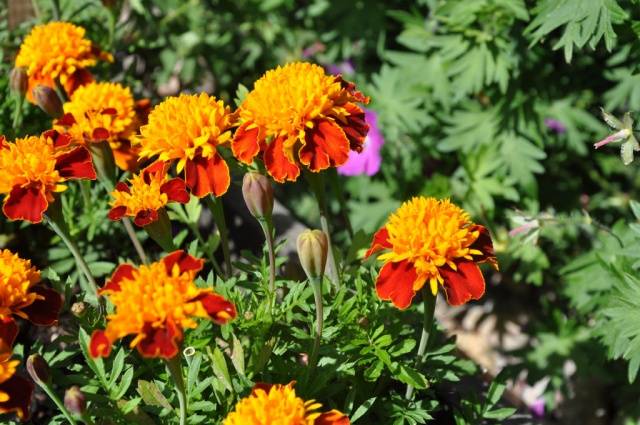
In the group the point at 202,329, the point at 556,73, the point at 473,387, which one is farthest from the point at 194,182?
the point at 556,73

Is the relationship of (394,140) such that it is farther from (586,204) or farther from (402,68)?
(586,204)

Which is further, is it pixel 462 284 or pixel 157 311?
pixel 462 284

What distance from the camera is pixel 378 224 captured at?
2.54 m

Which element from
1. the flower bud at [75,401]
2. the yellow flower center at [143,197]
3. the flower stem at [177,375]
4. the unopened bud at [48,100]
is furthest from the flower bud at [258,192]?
the unopened bud at [48,100]

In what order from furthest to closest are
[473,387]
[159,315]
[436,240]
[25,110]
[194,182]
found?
[25,110]
[473,387]
[194,182]
[436,240]
[159,315]

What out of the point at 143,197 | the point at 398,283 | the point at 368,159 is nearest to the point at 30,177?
the point at 143,197

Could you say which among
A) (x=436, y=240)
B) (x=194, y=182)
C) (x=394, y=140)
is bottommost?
(x=394, y=140)

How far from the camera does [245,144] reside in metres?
1.33

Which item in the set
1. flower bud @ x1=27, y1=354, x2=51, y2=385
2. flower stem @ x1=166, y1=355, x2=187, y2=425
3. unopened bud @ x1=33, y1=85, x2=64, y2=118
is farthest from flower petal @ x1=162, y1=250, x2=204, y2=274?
unopened bud @ x1=33, y1=85, x2=64, y2=118

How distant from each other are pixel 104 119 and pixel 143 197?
315 mm

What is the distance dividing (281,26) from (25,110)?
4.12 feet

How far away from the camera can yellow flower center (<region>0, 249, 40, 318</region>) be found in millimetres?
1186

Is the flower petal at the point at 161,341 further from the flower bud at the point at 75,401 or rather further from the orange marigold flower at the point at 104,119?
the orange marigold flower at the point at 104,119

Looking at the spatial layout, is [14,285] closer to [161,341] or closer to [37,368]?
[37,368]
